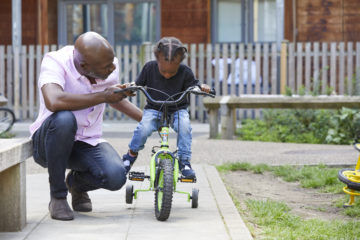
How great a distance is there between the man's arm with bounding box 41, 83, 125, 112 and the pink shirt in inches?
3.1

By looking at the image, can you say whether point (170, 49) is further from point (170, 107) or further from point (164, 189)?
point (164, 189)

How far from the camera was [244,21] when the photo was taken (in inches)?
677

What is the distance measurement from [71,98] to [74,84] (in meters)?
0.24

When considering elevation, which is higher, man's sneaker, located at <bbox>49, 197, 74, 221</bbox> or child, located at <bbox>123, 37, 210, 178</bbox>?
child, located at <bbox>123, 37, 210, 178</bbox>

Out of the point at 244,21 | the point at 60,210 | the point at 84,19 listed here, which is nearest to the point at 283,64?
the point at 244,21

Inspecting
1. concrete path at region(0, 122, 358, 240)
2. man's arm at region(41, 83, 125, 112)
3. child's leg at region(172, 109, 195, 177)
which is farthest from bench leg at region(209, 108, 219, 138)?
man's arm at region(41, 83, 125, 112)

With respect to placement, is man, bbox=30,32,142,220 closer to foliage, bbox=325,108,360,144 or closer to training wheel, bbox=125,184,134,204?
training wheel, bbox=125,184,134,204

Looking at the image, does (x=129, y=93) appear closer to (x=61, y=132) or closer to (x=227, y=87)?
(x=61, y=132)

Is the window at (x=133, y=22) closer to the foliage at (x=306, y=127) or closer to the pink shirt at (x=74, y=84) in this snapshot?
the foliage at (x=306, y=127)

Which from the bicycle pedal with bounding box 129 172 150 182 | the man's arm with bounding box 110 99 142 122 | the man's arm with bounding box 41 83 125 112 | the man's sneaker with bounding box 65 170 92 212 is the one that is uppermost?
the man's arm with bounding box 41 83 125 112

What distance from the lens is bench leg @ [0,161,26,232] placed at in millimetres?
4656

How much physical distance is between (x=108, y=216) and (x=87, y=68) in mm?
1110

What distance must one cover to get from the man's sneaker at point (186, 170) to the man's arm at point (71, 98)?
108cm

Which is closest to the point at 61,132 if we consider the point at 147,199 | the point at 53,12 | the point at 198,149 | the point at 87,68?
the point at 87,68
